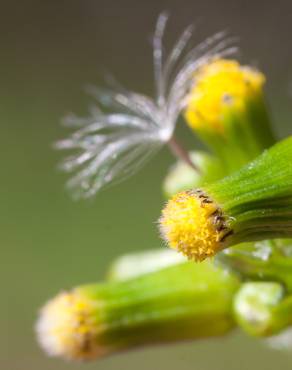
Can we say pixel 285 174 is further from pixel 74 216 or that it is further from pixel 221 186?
pixel 74 216

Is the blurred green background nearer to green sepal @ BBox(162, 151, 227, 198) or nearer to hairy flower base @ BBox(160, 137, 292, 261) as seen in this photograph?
green sepal @ BBox(162, 151, 227, 198)

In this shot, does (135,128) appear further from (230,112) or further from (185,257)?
(185,257)

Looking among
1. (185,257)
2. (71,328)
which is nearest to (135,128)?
(185,257)

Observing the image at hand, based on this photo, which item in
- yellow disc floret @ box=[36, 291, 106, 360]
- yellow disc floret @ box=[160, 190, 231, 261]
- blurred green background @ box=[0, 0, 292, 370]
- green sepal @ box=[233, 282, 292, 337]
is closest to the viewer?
yellow disc floret @ box=[160, 190, 231, 261]

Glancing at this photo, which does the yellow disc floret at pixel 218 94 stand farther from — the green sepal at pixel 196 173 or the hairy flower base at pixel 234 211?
the hairy flower base at pixel 234 211

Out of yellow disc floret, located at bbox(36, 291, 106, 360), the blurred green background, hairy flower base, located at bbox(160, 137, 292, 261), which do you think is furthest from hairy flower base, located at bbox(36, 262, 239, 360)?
the blurred green background

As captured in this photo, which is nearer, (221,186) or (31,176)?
(221,186)

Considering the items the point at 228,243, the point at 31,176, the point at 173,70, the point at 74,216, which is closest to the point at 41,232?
the point at 74,216
